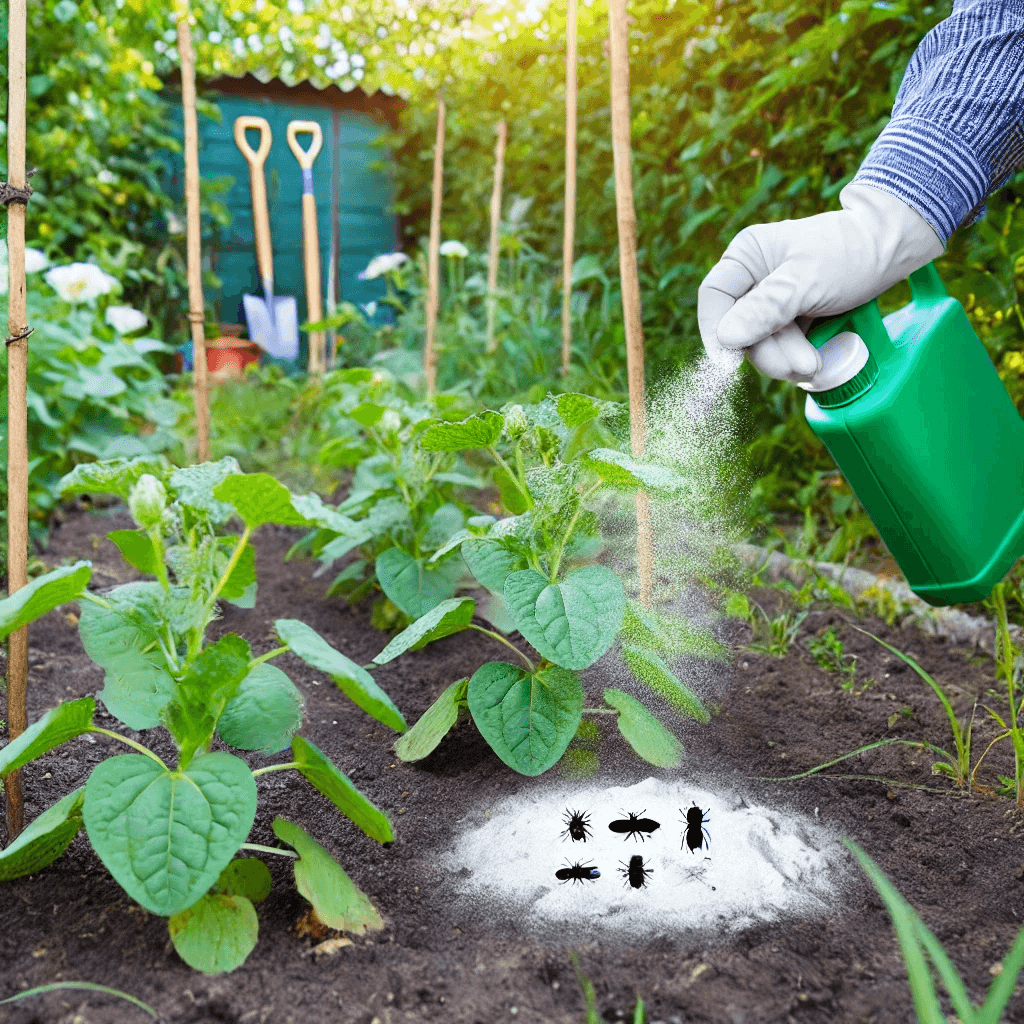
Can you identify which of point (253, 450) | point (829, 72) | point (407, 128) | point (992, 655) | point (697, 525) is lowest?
point (253, 450)

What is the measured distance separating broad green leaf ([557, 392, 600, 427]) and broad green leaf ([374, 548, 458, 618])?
24.8 inches

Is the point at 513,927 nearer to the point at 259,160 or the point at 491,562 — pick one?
the point at 491,562

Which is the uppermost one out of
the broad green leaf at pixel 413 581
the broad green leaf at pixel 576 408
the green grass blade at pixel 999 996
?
the broad green leaf at pixel 576 408

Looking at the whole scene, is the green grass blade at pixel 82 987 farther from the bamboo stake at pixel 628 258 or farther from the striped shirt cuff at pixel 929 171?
the striped shirt cuff at pixel 929 171

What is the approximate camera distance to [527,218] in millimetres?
5105

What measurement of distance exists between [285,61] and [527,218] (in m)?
5.75

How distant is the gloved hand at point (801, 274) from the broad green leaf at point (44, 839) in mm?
975

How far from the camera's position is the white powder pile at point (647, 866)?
1.12 meters

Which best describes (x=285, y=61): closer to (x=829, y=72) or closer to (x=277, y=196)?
(x=277, y=196)

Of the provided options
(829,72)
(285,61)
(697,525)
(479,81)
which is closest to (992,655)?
(697,525)

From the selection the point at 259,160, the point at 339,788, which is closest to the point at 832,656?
the point at 339,788

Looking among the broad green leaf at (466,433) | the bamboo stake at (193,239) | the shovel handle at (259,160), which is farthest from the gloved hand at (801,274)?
the shovel handle at (259,160)

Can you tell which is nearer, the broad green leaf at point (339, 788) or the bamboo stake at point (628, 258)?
the broad green leaf at point (339, 788)

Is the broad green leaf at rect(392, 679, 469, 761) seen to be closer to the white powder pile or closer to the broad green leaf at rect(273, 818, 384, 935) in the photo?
the white powder pile
